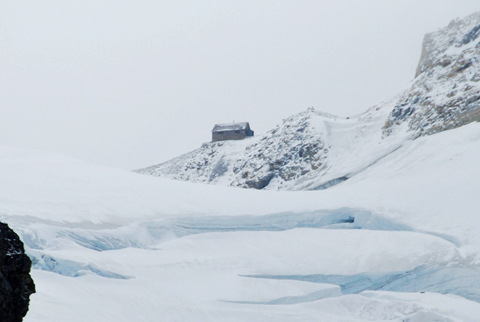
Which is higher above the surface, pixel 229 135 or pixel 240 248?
pixel 229 135

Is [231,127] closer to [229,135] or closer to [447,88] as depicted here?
[229,135]

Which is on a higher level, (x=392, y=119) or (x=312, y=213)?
(x=392, y=119)

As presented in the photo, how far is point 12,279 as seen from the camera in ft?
18.5

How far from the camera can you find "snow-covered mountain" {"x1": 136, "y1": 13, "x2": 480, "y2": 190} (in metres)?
32.8

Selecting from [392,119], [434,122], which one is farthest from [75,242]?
[392,119]

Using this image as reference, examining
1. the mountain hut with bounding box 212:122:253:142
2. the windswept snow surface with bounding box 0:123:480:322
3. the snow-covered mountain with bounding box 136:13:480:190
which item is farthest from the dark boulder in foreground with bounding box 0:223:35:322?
the mountain hut with bounding box 212:122:253:142

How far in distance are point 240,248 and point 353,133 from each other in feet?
111

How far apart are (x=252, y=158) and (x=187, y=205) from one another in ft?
118

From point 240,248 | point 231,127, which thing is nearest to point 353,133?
point 231,127

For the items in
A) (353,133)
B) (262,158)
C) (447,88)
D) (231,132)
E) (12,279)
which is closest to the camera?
(12,279)

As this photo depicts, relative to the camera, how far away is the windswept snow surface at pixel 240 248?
10055mm

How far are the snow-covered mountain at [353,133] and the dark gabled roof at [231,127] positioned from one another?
243 cm

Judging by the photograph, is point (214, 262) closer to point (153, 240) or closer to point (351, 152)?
point (153, 240)

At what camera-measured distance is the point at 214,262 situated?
12055mm
